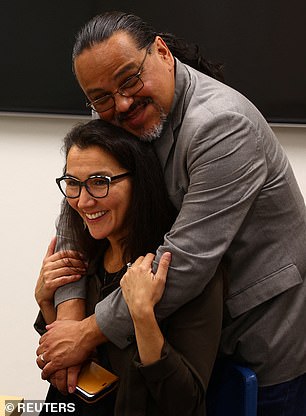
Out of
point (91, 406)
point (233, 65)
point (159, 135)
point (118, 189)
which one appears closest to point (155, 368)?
point (91, 406)

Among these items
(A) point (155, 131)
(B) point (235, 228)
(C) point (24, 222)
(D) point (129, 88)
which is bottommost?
(C) point (24, 222)

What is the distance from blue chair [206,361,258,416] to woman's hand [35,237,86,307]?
1.39ft

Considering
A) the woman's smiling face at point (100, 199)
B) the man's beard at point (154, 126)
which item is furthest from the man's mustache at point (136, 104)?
the woman's smiling face at point (100, 199)

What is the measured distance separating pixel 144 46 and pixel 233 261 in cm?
53

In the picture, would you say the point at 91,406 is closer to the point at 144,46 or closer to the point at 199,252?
the point at 199,252

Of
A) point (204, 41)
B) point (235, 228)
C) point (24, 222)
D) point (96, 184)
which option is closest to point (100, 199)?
point (96, 184)

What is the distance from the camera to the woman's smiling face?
159 cm

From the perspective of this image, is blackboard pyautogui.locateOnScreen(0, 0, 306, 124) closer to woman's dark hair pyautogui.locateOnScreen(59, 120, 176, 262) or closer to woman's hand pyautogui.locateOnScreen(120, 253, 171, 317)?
woman's dark hair pyautogui.locateOnScreen(59, 120, 176, 262)

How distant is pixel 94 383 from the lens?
1581 millimetres

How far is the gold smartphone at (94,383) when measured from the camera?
5.12 ft

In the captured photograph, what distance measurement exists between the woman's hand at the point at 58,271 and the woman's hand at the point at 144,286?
27cm

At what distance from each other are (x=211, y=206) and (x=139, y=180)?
0.66ft

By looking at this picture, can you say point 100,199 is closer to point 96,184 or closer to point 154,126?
point 96,184

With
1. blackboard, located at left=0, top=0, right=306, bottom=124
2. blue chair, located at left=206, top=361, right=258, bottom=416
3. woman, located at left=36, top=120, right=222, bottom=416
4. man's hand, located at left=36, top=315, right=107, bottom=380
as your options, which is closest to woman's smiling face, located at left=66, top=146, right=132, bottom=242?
woman, located at left=36, top=120, right=222, bottom=416
